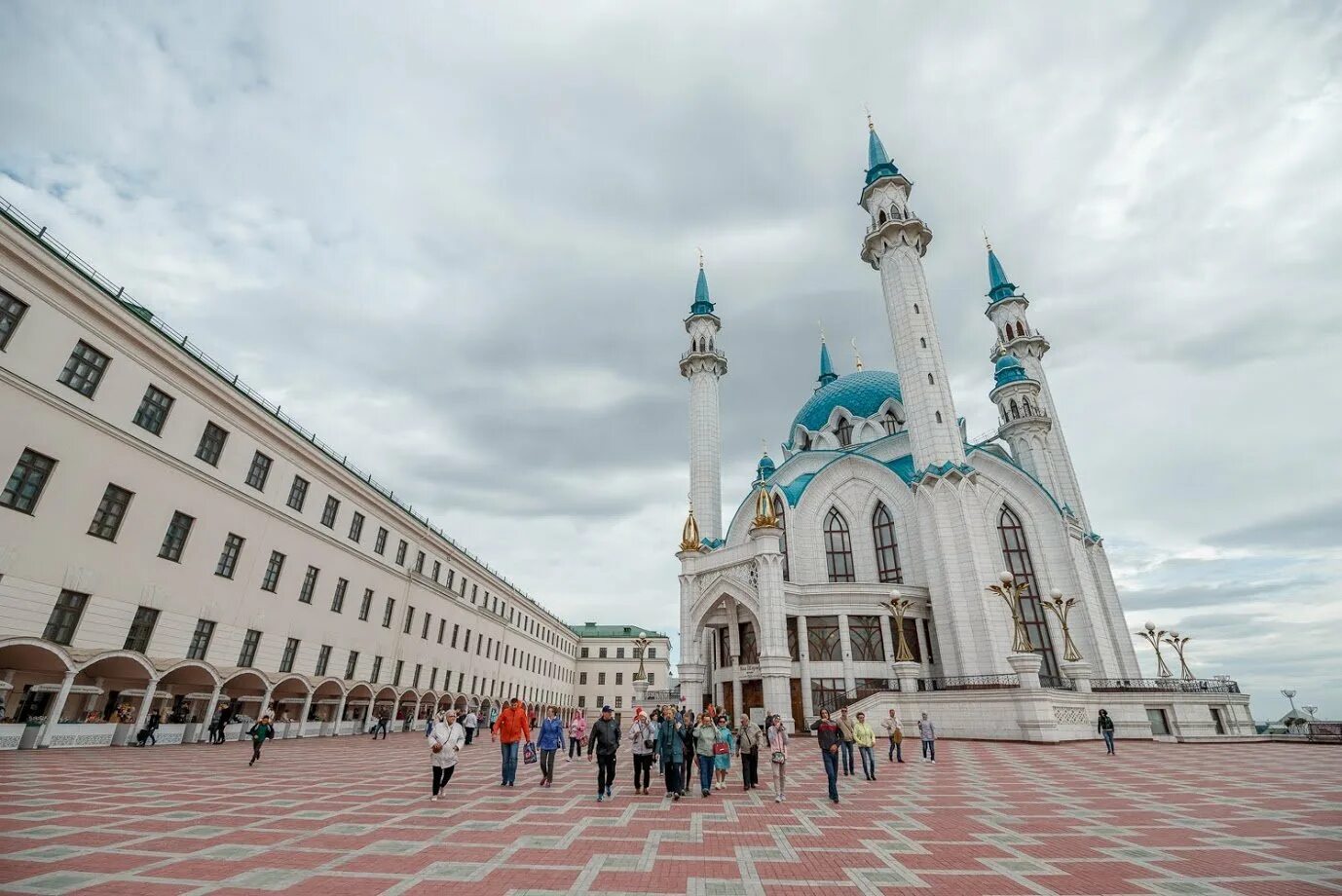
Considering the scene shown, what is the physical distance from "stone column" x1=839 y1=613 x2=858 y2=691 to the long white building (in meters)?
23.6

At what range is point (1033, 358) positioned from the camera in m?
44.5

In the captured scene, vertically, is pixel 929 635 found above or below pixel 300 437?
below

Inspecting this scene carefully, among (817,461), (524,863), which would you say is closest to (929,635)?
(817,461)

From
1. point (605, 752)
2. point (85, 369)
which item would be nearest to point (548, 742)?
point (605, 752)

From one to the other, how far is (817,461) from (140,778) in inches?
1466

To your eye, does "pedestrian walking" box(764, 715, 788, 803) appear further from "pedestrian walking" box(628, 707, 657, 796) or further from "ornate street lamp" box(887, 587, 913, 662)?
"ornate street lamp" box(887, 587, 913, 662)

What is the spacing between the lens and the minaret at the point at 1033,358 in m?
39.6

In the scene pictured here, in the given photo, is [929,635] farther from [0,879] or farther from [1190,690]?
[0,879]

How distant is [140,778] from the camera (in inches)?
470

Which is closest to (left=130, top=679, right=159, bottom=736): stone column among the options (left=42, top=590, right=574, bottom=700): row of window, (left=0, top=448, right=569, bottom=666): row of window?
(left=42, top=590, right=574, bottom=700): row of window

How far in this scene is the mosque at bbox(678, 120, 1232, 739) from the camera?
96.4 ft

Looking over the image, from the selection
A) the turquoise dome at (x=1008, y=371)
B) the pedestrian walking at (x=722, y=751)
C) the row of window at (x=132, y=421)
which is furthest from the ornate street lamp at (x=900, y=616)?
the row of window at (x=132, y=421)

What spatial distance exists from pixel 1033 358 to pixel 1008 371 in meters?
4.29

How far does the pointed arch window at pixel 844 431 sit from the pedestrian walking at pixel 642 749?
3715 centimetres
